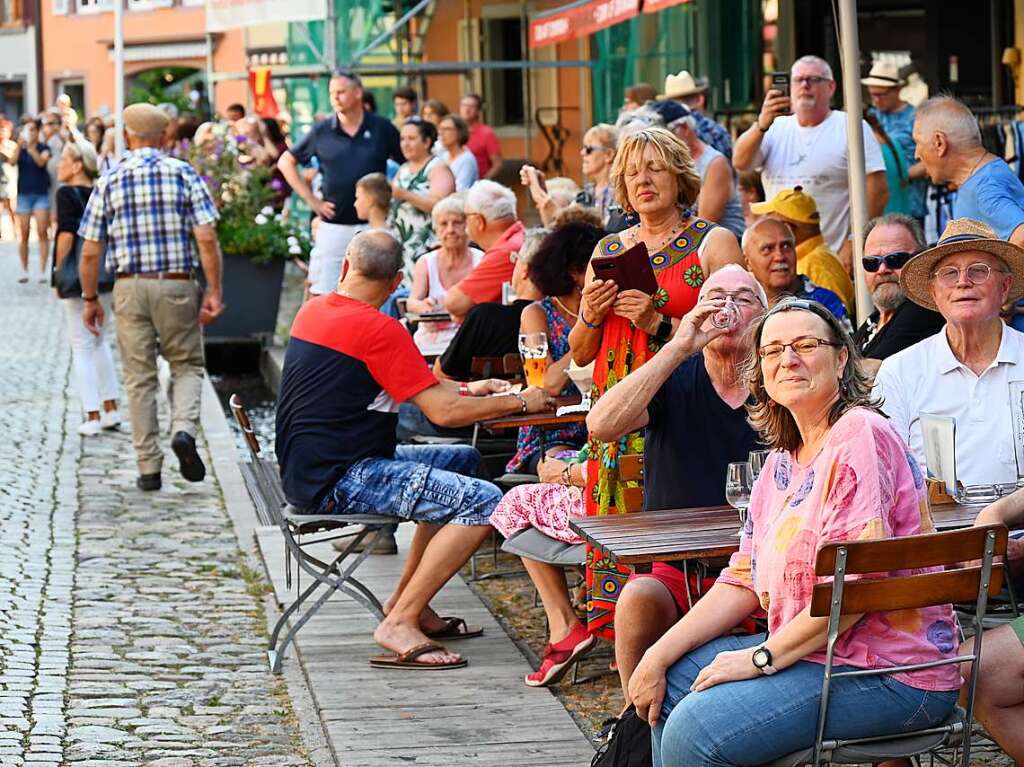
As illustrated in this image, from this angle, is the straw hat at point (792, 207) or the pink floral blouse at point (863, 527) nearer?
the pink floral blouse at point (863, 527)

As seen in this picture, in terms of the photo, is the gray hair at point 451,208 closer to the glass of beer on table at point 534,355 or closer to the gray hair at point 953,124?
the glass of beer on table at point 534,355

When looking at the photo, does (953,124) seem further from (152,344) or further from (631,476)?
(152,344)

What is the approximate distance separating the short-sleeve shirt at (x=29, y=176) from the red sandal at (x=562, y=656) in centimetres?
1859

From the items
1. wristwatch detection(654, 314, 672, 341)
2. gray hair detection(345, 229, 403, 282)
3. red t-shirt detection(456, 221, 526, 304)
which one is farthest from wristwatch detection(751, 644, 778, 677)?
red t-shirt detection(456, 221, 526, 304)

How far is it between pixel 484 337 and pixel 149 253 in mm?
2898

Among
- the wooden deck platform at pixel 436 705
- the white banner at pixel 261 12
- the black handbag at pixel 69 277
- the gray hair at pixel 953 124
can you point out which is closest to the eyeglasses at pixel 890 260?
the gray hair at pixel 953 124

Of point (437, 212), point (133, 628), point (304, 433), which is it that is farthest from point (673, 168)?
point (437, 212)

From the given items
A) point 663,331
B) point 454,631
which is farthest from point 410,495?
point 663,331

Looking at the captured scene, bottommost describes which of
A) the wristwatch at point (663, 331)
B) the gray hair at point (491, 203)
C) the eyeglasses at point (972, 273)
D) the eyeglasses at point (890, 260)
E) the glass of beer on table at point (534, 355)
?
the glass of beer on table at point (534, 355)

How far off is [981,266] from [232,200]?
35.3 feet

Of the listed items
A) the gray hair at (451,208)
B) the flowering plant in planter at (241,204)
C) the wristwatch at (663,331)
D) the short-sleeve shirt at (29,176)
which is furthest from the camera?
the short-sleeve shirt at (29,176)

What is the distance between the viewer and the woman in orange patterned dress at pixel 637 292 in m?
5.39

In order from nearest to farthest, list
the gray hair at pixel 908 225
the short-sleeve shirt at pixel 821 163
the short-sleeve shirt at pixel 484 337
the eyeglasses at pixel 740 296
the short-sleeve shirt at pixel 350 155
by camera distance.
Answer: the eyeglasses at pixel 740 296 → the gray hair at pixel 908 225 → the short-sleeve shirt at pixel 484 337 → the short-sleeve shirt at pixel 821 163 → the short-sleeve shirt at pixel 350 155

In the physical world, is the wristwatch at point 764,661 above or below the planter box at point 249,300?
below
